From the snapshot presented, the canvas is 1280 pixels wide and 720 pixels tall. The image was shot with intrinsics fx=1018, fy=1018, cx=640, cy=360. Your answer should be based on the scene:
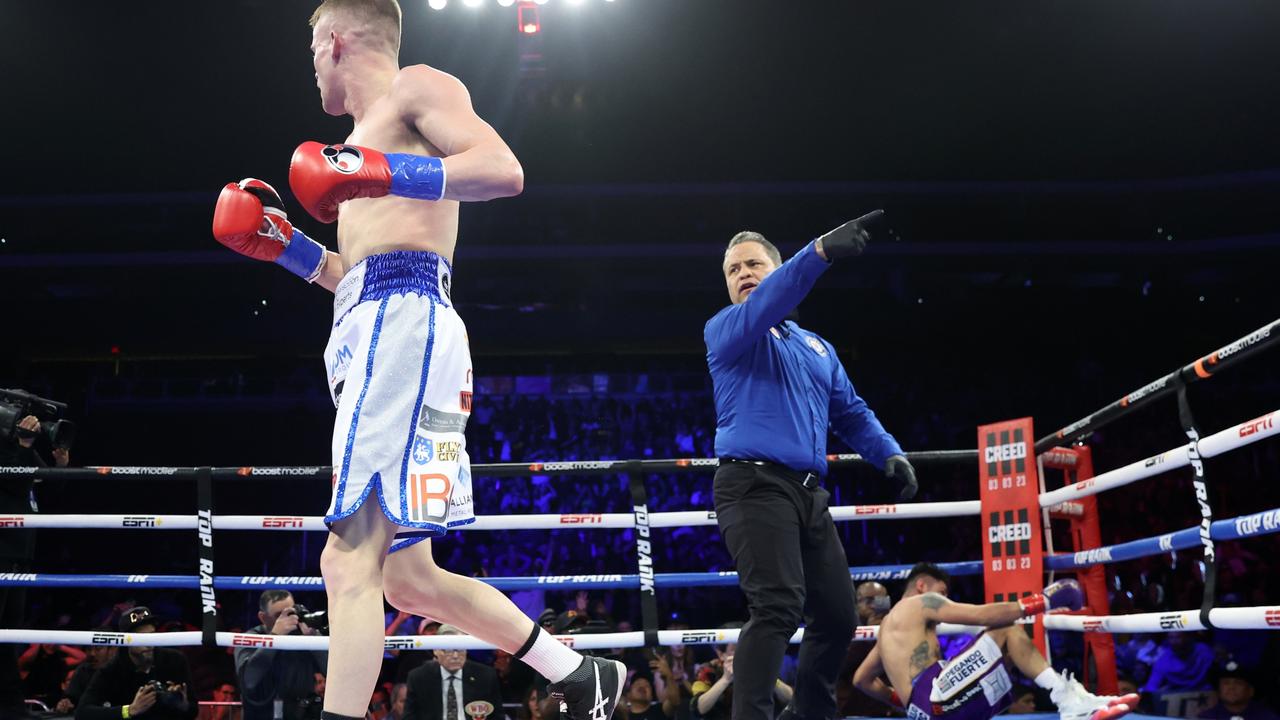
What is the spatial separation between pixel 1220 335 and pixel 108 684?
400 inches

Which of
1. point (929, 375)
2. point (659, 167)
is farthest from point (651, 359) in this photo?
point (929, 375)

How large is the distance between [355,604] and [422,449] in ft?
0.87

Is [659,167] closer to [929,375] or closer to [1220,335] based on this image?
[929,375]

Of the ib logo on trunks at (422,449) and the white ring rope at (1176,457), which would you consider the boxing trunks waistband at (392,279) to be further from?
the white ring rope at (1176,457)

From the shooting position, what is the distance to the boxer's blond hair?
1960mm

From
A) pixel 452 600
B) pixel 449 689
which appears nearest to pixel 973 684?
pixel 452 600

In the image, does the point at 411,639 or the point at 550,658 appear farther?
the point at 411,639

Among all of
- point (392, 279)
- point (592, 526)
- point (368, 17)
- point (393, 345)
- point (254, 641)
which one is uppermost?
point (368, 17)

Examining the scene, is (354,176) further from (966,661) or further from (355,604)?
(966,661)

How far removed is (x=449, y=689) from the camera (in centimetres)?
407

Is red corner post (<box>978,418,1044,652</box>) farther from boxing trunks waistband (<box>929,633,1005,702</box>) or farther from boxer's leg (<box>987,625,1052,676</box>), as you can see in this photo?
boxing trunks waistband (<box>929,633,1005,702</box>)

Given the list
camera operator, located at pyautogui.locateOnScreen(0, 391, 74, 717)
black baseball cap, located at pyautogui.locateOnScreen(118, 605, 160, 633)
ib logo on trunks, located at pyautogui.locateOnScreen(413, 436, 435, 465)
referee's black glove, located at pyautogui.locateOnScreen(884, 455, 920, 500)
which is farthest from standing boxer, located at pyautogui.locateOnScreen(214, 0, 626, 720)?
black baseball cap, located at pyautogui.locateOnScreen(118, 605, 160, 633)

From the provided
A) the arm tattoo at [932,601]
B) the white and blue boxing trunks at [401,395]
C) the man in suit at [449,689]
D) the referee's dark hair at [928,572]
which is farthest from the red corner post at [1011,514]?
the white and blue boxing trunks at [401,395]

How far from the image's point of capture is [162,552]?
30.8ft
